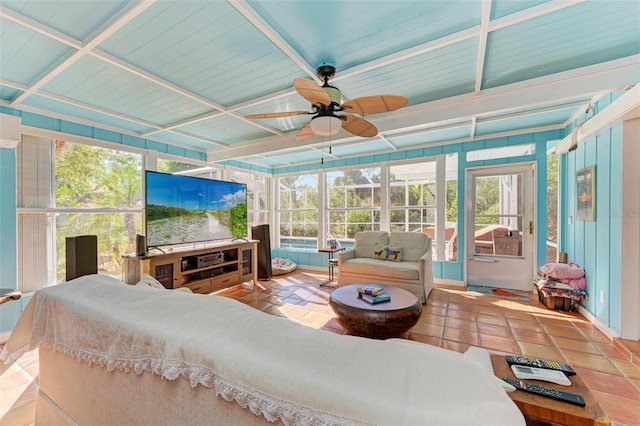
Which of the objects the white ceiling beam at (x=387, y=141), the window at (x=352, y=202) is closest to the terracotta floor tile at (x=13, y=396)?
the white ceiling beam at (x=387, y=141)

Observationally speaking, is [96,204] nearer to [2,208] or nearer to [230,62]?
[2,208]

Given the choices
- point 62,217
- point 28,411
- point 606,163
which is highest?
point 606,163

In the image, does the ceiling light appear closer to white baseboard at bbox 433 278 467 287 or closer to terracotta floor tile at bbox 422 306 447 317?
terracotta floor tile at bbox 422 306 447 317

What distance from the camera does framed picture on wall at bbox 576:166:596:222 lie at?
9.42 feet

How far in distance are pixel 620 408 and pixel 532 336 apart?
3.16 ft

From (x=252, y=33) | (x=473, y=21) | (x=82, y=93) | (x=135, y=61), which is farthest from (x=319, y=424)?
(x=82, y=93)

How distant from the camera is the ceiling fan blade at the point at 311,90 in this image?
1768 mm

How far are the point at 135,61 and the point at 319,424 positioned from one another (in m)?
2.72

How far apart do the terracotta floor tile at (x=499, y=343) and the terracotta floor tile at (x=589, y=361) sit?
37 cm

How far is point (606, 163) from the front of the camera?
2686 millimetres

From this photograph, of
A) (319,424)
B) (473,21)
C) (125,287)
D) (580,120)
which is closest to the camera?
(319,424)

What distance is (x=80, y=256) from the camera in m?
2.63

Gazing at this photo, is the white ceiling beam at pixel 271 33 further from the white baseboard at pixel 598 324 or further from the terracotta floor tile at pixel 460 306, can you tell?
the white baseboard at pixel 598 324

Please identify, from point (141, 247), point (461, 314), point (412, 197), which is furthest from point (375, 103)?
Result: point (412, 197)
